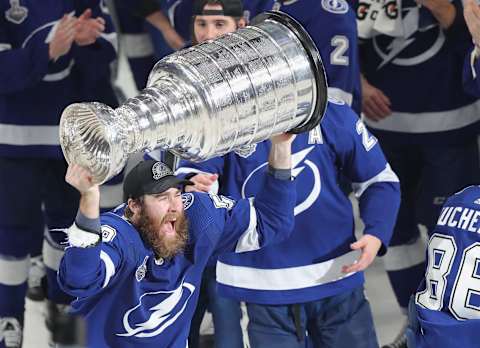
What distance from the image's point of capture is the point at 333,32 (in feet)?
12.5

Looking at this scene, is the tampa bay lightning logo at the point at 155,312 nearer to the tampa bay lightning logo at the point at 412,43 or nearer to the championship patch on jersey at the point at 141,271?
the championship patch on jersey at the point at 141,271

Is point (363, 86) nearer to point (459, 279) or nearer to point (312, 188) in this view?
point (312, 188)

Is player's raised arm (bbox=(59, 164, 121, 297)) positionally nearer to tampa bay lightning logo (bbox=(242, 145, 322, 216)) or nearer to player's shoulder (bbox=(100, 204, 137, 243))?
player's shoulder (bbox=(100, 204, 137, 243))

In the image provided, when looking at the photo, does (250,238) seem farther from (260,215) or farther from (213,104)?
(213,104)

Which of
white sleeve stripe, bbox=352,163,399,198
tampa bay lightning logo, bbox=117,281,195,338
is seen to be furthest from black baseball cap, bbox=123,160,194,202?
white sleeve stripe, bbox=352,163,399,198

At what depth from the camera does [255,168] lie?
322cm

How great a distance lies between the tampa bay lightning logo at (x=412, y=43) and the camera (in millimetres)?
3971

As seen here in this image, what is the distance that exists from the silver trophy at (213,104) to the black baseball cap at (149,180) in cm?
49

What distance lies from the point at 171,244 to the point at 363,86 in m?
1.47

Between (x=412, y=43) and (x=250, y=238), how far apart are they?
122 centimetres

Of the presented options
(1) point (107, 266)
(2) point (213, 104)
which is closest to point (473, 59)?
(1) point (107, 266)

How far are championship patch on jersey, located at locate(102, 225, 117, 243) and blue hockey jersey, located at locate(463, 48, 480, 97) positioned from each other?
1283mm

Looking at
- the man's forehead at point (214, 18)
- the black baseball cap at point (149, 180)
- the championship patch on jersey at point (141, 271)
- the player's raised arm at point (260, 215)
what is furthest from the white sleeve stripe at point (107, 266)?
the man's forehead at point (214, 18)

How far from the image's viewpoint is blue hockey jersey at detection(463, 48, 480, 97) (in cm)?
358
